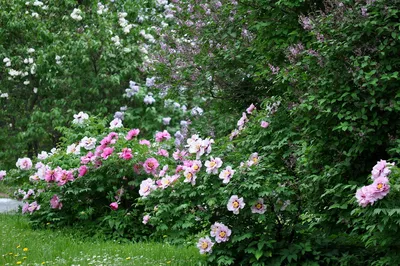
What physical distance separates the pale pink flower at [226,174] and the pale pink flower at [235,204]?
0.15 metres

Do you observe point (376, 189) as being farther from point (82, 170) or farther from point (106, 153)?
point (82, 170)

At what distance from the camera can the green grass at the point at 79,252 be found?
505cm

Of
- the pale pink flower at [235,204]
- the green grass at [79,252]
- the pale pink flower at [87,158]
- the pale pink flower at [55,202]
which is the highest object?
the pale pink flower at [87,158]

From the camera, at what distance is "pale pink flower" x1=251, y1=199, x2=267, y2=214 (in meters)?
4.45

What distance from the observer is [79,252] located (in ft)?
18.0

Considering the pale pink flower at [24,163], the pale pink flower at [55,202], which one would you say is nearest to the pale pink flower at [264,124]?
the pale pink flower at [55,202]

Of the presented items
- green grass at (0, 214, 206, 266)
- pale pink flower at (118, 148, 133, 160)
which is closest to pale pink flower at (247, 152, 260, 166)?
green grass at (0, 214, 206, 266)

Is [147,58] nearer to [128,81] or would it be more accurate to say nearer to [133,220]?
[128,81]

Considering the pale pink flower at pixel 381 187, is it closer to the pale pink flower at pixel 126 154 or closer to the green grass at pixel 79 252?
the green grass at pixel 79 252

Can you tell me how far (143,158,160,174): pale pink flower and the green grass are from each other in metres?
0.88

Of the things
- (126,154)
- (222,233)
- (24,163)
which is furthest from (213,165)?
(24,163)

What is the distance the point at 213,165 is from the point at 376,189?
1.50 m

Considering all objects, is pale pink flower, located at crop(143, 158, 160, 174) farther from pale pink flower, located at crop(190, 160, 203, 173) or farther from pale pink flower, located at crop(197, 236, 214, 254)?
pale pink flower, located at crop(197, 236, 214, 254)

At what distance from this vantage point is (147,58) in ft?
37.1
